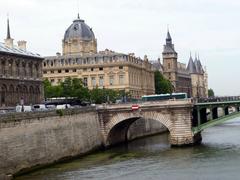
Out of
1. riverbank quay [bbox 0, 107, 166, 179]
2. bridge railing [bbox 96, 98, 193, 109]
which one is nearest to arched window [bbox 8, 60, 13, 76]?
riverbank quay [bbox 0, 107, 166, 179]

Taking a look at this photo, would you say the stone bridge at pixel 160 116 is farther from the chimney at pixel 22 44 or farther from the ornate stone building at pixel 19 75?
the chimney at pixel 22 44

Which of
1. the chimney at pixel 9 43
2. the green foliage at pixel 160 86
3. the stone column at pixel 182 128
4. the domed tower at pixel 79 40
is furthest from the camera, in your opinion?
the green foliage at pixel 160 86

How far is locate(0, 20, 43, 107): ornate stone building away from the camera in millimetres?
69688

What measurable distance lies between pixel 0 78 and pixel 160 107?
20.1 meters

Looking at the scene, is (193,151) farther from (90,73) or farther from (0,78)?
(90,73)

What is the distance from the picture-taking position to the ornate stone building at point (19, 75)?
69.7 m

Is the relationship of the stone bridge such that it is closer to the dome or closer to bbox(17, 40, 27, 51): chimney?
bbox(17, 40, 27, 51): chimney

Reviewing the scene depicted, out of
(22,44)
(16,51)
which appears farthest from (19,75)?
(22,44)

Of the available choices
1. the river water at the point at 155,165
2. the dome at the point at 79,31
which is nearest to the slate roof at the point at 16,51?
the river water at the point at 155,165

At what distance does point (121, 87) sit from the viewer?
123m

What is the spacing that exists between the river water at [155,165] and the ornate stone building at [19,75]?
12702 mm

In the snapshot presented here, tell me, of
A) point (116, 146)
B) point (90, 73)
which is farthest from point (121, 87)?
point (116, 146)

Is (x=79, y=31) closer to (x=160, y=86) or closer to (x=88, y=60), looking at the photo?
(x=88, y=60)

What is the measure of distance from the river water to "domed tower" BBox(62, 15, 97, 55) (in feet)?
210
